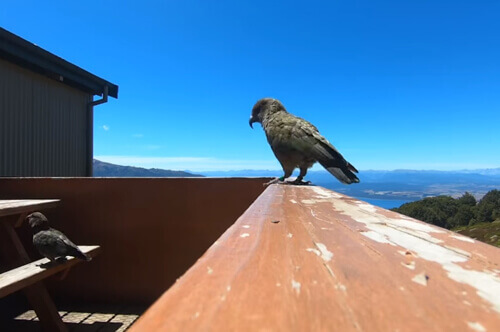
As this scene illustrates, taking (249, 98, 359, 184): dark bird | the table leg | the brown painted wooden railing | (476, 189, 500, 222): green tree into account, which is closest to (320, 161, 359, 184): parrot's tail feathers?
(249, 98, 359, 184): dark bird

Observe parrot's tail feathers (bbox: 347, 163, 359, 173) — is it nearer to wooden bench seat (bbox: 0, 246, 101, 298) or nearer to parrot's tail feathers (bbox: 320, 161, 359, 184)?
parrot's tail feathers (bbox: 320, 161, 359, 184)

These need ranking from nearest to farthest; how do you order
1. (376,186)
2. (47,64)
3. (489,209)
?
1. (47,64)
2. (489,209)
3. (376,186)

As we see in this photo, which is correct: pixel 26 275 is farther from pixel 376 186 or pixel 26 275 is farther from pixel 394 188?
pixel 394 188

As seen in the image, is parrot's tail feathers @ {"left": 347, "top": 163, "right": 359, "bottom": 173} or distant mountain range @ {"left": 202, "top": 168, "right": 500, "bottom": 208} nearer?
parrot's tail feathers @ {"left": 347, "top": 163, "right": 359, "bottom": 173}

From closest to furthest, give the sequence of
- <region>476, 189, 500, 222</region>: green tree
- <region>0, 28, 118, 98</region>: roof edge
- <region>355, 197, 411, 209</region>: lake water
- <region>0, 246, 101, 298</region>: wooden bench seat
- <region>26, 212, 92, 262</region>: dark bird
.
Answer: <region>355, 197, 411, 209</region>: lake water < <region>0, 246, 101, 298</region>: wooden bench seat < <region>26, 212, 92, 262</region>: dark bird < <region>0, 28, 118, 98</region>: roof edge < <region>476, 189, 500, 222</region>: green tree

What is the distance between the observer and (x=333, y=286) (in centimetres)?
59

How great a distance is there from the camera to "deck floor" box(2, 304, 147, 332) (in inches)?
143

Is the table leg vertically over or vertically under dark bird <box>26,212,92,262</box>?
under

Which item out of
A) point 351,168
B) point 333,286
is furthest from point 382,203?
point 333,286

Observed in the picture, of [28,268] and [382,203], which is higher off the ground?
[28,268]

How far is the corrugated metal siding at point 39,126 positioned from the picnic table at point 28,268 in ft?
7.37

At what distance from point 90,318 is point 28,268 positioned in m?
1.10

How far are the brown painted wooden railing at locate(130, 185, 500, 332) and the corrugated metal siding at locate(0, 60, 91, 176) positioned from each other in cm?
616

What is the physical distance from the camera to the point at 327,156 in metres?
3.79
